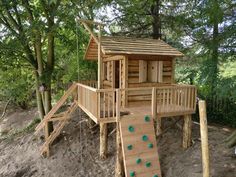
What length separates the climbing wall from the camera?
711 cm

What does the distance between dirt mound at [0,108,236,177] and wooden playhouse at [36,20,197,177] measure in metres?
0.55

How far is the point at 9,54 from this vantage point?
11.1 m

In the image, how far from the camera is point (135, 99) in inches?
367


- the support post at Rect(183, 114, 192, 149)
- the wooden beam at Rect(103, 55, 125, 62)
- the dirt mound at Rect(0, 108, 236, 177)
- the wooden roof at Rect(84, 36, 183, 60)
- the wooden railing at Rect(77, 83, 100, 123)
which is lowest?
the dirt mound at Rect(0, 108, 236, 177)

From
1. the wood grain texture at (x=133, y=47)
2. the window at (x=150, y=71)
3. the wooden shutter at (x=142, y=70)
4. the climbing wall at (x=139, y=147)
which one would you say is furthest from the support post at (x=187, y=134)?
the wood grain texture at (x=133, y=47)

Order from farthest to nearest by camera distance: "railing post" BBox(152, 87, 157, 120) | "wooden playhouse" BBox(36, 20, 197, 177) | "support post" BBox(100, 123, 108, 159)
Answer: "support post" BBox(100, 123, 108, 159) < "railing post" BBox(152, 87, 157, 120) < "wooden playhouse" BBox(36, 20, 197, 177)

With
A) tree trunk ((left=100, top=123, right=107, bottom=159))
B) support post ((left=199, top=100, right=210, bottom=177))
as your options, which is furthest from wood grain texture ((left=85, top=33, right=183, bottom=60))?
support post ((left=199, top=100, right=210, bottom=177))

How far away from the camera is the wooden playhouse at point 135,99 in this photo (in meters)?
7.27

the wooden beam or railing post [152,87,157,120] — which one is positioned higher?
the wooden beam

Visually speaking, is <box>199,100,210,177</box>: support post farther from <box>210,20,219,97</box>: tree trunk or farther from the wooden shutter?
the wooden shutter

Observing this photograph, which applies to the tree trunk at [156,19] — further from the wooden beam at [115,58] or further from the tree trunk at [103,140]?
the tree trunk at [103,140]


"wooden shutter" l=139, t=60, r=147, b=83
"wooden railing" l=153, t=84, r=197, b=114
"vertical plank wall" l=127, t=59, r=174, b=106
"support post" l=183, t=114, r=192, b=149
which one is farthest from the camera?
"wooden shutter" l=139, t=60, r=147, b=83

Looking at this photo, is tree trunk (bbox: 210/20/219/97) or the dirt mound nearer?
the dirt mound

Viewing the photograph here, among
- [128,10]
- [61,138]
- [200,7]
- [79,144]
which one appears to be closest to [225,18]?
[200,7]
